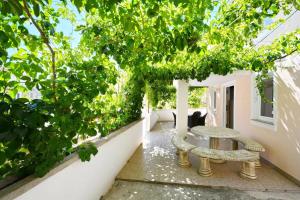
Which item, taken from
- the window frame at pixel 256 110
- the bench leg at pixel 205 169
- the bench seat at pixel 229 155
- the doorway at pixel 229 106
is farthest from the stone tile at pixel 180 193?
the doorway at pixel 229 106

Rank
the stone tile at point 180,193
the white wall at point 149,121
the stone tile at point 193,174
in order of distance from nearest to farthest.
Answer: the stone tile at point 180,193
the stone tile at point 193,174
the white wall at point 149,121

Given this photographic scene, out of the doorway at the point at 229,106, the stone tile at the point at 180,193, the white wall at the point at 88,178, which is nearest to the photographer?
the white wall at the point at 88,178

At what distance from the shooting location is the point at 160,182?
3.98 m

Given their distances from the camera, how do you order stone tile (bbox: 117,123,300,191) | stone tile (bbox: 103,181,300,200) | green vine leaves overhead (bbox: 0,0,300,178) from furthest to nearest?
stone tile (bbox: 117,123,300,191)
stone tile (bbox: 103,181,300,200)
green vine leaves overhead (bbox: 0,0,300,178)

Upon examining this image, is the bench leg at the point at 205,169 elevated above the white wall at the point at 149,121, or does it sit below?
below

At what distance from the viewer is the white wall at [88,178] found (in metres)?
2.01

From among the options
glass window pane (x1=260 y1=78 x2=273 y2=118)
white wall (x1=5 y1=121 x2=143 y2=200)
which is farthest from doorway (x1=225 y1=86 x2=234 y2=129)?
white wall (x1=5 y1=121 x2=143 y2=200)

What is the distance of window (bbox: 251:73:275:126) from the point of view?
531cm

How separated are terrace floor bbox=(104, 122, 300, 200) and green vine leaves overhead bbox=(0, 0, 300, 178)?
1.99 m

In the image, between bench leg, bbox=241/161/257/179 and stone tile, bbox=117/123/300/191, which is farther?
bench leg, bbox=241/161/257/179

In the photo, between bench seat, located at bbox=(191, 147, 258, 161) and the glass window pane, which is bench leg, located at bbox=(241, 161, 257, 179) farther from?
the glass window pane

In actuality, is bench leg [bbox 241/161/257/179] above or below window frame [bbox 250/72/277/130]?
below

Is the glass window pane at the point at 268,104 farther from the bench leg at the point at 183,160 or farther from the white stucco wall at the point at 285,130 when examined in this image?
the bench leg at the point at 183,160

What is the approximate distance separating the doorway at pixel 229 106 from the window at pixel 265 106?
9.22 feet
